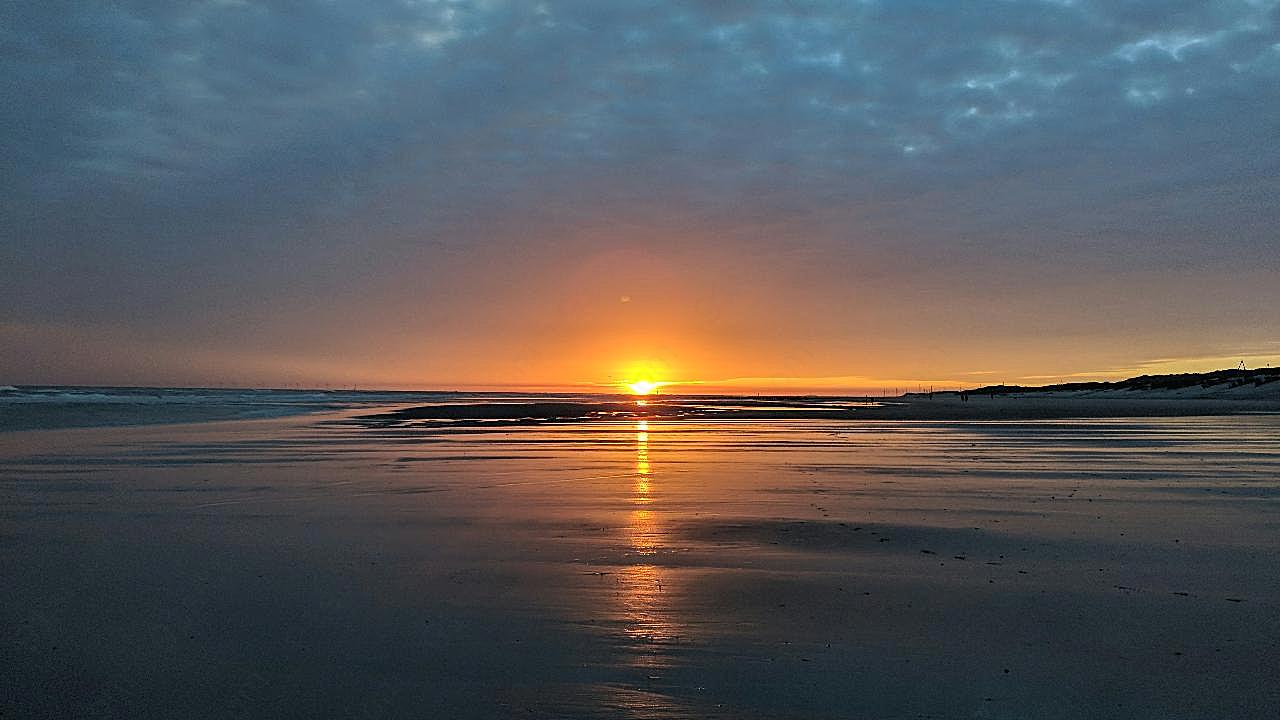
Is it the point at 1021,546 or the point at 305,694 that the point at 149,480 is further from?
the point at 1021,546

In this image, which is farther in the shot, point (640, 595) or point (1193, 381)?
point (1193, 381)

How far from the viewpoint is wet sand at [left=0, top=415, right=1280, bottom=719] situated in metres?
5.00

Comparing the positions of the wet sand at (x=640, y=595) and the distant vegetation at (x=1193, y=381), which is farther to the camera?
the distant vegetation at (x=1193, y=381)

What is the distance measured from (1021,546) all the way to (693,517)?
4.10 meters

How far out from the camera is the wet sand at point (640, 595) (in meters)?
5.00

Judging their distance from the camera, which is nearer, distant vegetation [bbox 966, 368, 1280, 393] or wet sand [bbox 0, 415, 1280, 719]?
wet sand [bbox 0, 415, 1280, 719]

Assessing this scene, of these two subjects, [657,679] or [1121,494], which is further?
[1121,494]

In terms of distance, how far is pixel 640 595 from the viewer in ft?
23.3

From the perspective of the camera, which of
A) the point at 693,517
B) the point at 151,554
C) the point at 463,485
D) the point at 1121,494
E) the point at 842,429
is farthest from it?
the point at 842,429

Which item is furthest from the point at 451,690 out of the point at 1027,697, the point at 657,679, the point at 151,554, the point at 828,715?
the point at 151,554

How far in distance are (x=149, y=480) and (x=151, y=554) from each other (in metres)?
7.09

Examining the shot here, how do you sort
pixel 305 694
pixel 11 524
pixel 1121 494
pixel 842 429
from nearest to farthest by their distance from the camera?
1. pixel 305 694
2. pixel 11 524
3. pixel 1121 494
4. pixel 842 429

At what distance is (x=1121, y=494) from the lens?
13016 mm

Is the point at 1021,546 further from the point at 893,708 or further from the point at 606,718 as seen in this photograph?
the point at 606,718
